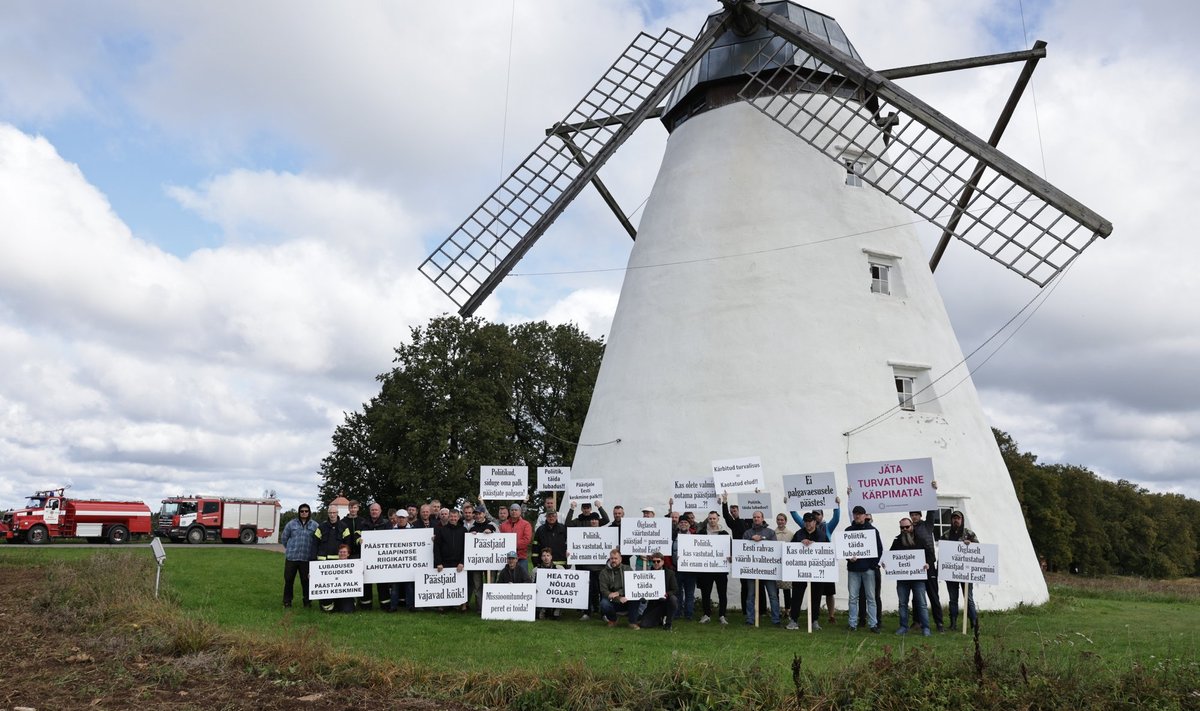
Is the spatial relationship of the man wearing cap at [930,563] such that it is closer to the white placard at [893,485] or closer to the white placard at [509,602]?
the white placard at [893,485]

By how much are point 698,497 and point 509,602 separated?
11.1ft

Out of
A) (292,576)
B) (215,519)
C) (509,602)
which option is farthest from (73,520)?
(509,602)

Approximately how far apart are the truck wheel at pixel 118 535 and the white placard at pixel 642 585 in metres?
27.7

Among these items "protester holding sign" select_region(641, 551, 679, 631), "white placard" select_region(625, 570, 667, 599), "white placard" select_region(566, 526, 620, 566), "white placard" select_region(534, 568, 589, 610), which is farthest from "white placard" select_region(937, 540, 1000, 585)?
"white placard" select_region(534, 568, 589, 610)

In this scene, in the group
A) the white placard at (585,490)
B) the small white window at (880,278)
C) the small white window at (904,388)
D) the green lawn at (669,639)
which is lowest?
the green lawn at (669,639)

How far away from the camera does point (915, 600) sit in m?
10.9

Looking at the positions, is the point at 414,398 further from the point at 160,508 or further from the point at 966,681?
the point at 966,681

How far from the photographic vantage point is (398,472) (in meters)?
35.8

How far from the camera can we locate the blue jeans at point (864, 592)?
10.9 m

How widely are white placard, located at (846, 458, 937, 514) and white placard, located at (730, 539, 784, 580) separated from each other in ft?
5.59

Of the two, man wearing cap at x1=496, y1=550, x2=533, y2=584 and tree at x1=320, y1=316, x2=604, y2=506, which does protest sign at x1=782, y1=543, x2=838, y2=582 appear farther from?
tree at x1=320, y1=316, x2=604, y2=506

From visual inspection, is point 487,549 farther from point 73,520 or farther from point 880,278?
point 73,520

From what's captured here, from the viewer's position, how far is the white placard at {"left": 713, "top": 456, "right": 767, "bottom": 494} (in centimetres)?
1249

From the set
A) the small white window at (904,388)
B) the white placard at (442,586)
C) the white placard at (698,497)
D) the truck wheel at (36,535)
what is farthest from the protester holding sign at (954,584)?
the truck wheel at (36,535)
